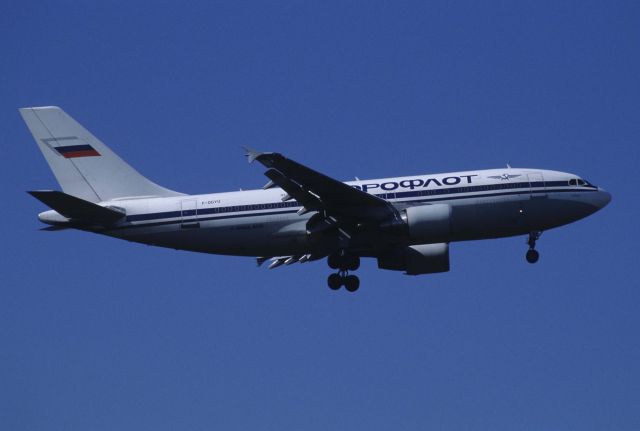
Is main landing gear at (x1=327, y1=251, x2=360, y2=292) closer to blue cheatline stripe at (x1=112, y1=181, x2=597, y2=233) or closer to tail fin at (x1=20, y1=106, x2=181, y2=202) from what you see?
blue cheatline stripe at (x1=112, y1=181, x2=597, y2=233)

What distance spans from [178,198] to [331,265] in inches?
255

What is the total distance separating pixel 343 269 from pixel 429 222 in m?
4.80

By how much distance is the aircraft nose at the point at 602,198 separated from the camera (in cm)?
4153

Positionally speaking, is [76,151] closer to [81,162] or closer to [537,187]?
[81,162]

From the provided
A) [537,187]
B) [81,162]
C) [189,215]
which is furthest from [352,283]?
[81,162]

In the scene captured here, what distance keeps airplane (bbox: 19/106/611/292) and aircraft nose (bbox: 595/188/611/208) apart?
0.13 ft

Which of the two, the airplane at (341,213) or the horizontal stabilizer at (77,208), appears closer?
the horizontal stabilizer at (77,208)

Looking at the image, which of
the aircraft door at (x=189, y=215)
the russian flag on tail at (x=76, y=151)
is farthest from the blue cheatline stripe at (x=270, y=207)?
the russian flag on tail at (x=76, y=151)

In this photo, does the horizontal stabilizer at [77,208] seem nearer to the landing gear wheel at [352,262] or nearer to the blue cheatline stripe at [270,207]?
the blue cheatline stripe at [270,207]

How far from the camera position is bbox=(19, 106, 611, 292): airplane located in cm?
3881

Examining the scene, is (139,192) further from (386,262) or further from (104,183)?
(386,262)

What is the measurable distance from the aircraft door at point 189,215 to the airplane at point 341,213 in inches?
1.5

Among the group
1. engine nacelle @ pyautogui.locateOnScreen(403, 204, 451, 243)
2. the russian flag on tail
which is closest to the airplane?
engine nacelle @ pyautogui.locateOnScreen(403, 204, 451, 243)

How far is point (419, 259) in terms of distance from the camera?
140 feet
